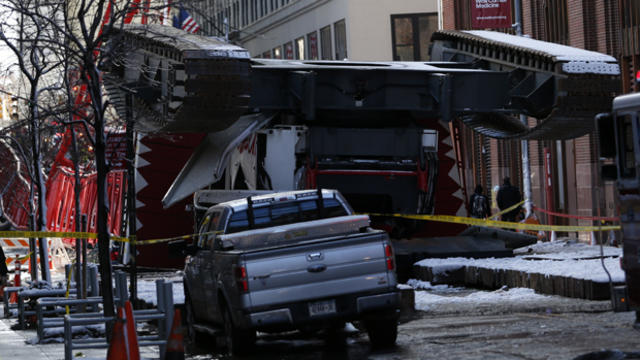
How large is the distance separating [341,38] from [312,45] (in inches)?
122

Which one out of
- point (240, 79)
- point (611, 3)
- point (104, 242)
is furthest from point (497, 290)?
point (611, 3)

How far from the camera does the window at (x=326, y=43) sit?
70.9 metres

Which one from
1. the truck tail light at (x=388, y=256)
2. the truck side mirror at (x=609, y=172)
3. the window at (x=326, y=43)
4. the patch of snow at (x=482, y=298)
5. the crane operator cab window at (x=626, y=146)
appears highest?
the window at (x=326, y=43)

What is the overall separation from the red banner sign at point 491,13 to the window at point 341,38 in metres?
32.2

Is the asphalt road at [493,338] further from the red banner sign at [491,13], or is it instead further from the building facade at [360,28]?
the building facade at [360,28]

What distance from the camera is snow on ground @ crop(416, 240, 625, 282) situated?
61.7ft

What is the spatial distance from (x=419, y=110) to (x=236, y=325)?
13238mm

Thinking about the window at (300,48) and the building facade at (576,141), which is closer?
the building facade at (576,141)

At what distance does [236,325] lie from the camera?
13711mm

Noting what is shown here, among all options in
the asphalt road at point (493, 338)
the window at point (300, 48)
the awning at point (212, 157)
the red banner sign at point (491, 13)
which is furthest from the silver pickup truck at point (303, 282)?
the window at point (300, 48)

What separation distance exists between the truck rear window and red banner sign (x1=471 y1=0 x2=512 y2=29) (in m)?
22.2

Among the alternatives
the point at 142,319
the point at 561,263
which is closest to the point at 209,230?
the point at 142,319

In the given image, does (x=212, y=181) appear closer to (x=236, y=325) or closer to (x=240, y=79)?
Answer: (x=240, y=79)

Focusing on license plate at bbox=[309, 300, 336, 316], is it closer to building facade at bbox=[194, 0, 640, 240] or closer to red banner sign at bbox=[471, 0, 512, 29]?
building facade at bbox=[194, 0, 640, 240]
